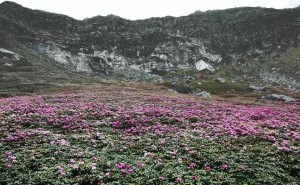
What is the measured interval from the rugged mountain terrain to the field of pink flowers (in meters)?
88.0

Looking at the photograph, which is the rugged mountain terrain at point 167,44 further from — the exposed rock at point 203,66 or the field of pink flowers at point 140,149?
the field of pink flowers at point 140,149

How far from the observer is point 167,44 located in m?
156

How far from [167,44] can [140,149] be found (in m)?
137

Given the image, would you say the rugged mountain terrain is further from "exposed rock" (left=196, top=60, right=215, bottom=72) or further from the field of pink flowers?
the field of pink flowers

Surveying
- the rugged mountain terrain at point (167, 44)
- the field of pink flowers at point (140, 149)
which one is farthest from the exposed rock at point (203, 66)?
the field of pink flowers at point (140, 149)

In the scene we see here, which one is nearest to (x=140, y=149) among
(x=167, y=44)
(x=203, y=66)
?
(x=203, y=66)

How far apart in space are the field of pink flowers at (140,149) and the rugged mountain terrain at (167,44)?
8802 cm

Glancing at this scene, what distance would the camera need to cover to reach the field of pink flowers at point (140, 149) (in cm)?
1756

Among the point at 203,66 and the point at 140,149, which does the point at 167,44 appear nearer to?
the point at 203,66

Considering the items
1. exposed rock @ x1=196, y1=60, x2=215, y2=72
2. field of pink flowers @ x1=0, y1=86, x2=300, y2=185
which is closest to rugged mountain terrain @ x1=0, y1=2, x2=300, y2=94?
exposed rock @ x1=196, y1=60, x2=215, y2=72

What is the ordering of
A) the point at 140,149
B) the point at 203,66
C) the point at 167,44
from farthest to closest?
the point at 167,44 < the point at 203,66 < the point at 140,149

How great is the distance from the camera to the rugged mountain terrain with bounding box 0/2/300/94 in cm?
13212

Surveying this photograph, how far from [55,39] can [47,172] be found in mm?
141980

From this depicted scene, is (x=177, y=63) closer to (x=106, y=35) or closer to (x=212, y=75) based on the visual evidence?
(x=212, y=75)
